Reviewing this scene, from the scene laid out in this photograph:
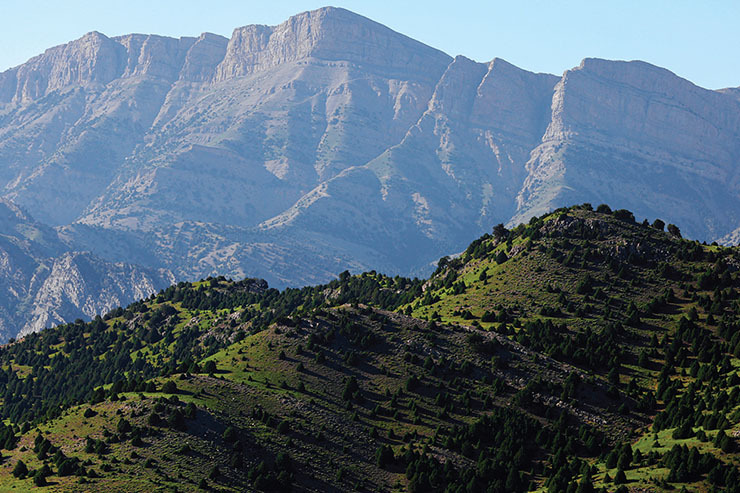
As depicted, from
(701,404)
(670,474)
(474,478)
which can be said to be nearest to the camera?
(670,474)

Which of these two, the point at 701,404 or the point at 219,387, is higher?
the point at 701,404

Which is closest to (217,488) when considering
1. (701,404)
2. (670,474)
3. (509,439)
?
(509,439)

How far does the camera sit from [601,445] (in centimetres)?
18875

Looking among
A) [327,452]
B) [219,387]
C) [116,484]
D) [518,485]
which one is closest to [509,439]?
[518,485]

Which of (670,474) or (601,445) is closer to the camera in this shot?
(670,474)

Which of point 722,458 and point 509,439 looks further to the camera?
point 509,439

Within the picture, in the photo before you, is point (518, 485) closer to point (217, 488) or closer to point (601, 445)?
point (601, 445)

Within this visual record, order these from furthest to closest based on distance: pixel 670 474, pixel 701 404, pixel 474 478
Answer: pixel 701 404, pixel 474 478, pixel 670 474

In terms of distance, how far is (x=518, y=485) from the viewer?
17612 centimetres

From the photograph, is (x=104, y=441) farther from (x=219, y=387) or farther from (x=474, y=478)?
(x=474, y=478)

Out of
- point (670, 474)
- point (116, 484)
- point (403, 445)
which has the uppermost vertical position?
Result: point (670, 474)

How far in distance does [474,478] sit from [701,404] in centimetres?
4527

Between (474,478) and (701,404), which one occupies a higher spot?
(701,404)

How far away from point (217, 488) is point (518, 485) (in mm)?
51433
